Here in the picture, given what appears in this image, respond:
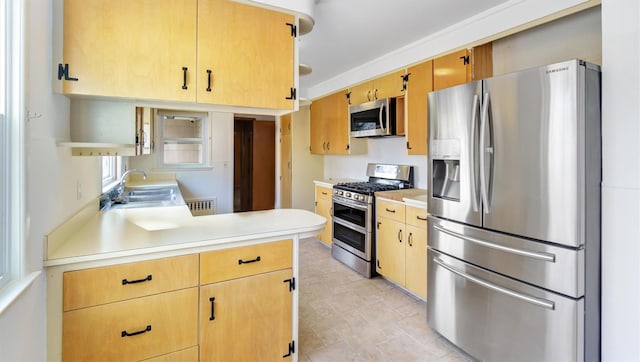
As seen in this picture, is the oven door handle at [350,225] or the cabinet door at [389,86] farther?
the oven door handle at [350,225]

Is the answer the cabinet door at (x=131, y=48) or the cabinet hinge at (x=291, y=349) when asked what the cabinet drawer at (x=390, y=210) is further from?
the cabinet door at (x=131, y=48)

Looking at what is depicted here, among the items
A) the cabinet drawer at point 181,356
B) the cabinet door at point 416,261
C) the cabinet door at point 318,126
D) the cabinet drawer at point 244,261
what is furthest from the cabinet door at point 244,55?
the cabinet door at point 318,126

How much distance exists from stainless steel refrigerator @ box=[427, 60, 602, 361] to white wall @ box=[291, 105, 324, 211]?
3.58 m

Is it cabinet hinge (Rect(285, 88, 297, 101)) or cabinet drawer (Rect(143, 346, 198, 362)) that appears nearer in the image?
cabinet drawer (Rect(143, 346, 198, 362))

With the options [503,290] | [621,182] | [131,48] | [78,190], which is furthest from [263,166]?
[621,182]

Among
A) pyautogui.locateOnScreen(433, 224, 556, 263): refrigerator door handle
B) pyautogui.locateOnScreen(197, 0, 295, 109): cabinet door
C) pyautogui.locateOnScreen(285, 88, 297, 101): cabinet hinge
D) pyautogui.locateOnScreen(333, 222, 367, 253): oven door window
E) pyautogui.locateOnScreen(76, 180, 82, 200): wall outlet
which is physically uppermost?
pyautogui.locateOnScreen(197, 0, 295, 109): cabinet door

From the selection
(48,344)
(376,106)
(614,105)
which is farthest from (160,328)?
(376,106)

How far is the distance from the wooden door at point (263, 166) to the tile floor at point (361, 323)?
3895 millimetres

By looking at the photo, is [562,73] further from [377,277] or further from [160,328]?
[377,277]

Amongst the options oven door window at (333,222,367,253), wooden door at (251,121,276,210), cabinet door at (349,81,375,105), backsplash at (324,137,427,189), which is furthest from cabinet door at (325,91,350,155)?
wooden door at (251,121,276,210)

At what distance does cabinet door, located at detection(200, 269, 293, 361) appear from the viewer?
1.59m

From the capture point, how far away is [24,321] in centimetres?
109

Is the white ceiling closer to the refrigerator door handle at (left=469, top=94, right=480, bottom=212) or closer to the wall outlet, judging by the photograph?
the refrigerator door handle at (left=469, top=94, right=480, bottom=212)

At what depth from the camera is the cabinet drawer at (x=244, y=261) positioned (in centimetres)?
158
